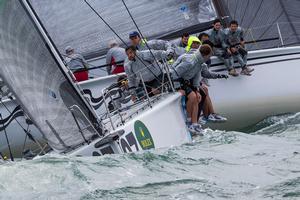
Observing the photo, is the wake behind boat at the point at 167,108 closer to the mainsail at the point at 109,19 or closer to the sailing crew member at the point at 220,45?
the sailing crew member at the point at 220,45

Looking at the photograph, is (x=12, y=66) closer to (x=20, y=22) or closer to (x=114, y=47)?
(x=20, y=22)

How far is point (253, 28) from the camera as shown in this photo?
11.7 meters

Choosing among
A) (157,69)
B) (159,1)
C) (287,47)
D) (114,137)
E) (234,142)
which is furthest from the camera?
(159,1)

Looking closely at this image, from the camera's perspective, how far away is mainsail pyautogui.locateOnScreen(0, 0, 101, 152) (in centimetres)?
707

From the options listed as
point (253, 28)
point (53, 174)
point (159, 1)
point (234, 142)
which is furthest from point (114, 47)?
point (53, 174)

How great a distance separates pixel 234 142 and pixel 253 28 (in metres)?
4.34

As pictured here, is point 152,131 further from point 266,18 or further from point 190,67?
point 266,18

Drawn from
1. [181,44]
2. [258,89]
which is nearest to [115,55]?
[181,44]

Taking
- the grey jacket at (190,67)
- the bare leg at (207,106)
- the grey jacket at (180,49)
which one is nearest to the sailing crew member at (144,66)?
the grey jacket at (190,67)

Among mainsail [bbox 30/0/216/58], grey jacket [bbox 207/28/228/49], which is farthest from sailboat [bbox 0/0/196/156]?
mainsail [bbox 30/0/216/58]

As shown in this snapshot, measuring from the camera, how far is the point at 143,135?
7.46m

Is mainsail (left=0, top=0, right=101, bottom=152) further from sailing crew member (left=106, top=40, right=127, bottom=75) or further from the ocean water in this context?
sailing crew member (left=106, top=40, right=127, bottom=75)

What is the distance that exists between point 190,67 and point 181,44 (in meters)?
1.68

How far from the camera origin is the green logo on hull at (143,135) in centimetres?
737
